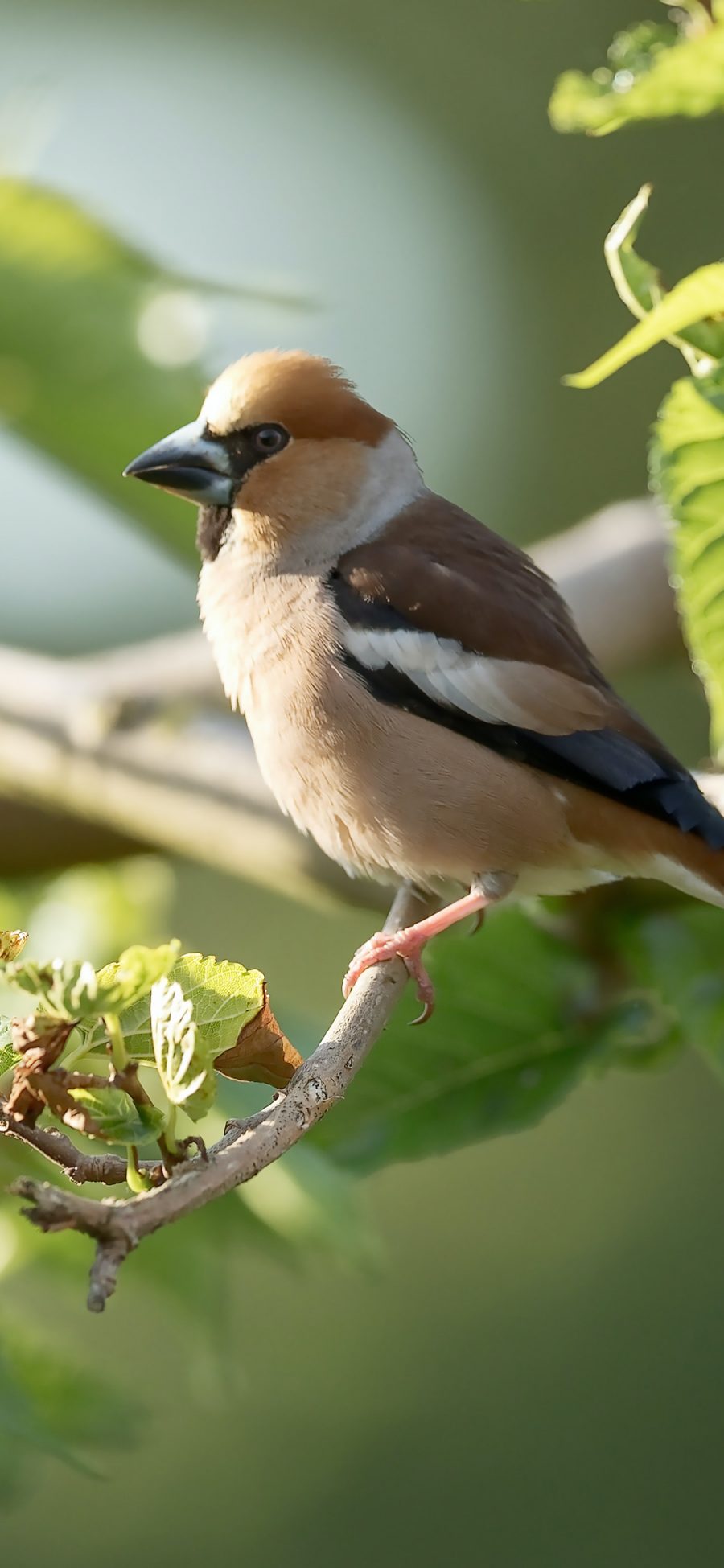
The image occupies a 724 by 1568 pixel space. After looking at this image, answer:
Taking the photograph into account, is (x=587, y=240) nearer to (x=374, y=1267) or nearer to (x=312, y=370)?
(x=312, y=370)

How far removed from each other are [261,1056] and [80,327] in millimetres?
1316

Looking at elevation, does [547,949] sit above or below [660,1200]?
above

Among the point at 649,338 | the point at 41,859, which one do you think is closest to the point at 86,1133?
the point at 649,338

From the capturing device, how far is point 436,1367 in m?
6.36

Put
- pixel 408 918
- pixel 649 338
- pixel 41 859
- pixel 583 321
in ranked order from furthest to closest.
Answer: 1. pixel 583 321
2. pixel 41 859
3. pixel 408 918
4. pixel 649 338

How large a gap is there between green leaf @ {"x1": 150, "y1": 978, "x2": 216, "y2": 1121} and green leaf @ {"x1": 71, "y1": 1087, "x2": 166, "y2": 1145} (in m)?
0.03

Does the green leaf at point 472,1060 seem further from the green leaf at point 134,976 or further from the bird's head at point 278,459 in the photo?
the green leaf at point 134,976

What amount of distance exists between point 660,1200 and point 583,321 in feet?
13.8

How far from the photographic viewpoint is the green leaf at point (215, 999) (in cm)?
88

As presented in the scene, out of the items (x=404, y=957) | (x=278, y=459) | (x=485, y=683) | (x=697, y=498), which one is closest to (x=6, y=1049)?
(x=697, y=498)

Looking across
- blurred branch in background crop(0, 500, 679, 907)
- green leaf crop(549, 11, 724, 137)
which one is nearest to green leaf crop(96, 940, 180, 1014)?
green leaf crop(549, 11, 724, 137)

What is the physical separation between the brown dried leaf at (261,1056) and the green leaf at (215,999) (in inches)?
2.0

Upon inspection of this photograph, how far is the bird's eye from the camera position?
209 cm

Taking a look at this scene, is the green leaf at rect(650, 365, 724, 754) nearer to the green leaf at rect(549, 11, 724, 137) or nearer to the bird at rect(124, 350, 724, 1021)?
the green leaf at rect(549, 11, 724, 137)
